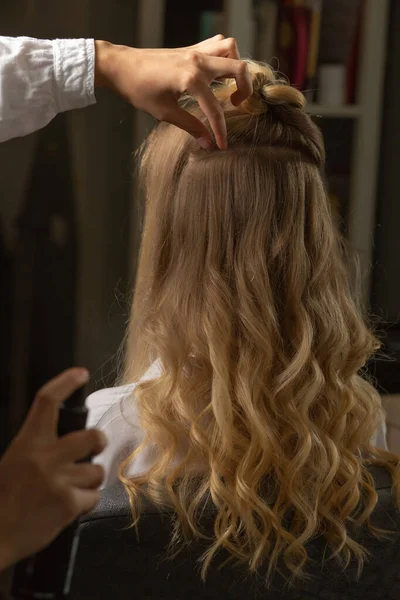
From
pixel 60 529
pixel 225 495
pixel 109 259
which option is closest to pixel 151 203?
pixel 225 495

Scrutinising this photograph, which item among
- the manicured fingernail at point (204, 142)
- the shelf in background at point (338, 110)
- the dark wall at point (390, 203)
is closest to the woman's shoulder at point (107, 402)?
the manicured fingernail at point (204, 142)

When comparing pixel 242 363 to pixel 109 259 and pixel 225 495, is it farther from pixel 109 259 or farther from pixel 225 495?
pixel 109 259

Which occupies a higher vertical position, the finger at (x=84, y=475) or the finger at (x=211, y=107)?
the finger at (x=211, y=107)

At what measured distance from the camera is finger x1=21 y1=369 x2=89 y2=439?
1.41 ft

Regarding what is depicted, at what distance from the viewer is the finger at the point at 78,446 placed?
17.0 inches

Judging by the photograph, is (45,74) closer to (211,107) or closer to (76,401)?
(211,107)

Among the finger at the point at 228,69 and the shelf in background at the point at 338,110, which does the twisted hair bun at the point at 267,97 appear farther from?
the shelf in background at the point at 338,110

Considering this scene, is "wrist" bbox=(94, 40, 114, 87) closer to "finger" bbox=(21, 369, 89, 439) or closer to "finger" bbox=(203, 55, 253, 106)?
"finger" bbox=(203, 55, 253, 106)

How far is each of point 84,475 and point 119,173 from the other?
84cm

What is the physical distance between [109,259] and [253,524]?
70 centimetres

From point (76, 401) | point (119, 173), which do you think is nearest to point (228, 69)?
point (76, 401)

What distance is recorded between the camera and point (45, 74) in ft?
1.96

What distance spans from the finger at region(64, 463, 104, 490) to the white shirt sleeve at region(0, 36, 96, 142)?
29 centimetres

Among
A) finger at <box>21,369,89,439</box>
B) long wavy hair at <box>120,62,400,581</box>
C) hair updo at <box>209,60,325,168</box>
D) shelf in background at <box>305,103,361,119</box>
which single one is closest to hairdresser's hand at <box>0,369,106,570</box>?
finger at <box>21,369,89,439</box>
